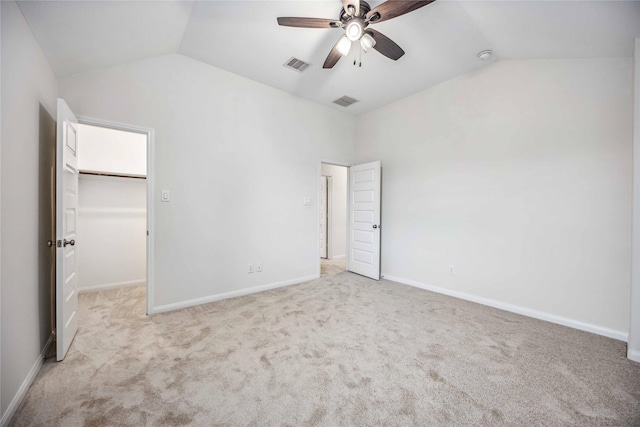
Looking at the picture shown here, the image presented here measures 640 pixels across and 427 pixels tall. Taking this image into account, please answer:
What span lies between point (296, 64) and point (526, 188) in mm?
3088

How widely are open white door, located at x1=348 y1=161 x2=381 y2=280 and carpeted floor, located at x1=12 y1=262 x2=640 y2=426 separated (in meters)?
1.45

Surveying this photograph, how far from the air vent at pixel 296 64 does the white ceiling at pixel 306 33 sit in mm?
76

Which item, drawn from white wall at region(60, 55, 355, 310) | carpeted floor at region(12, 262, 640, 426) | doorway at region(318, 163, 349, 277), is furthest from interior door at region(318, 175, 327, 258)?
carpeted floor at region(12, 262, 640, 426)

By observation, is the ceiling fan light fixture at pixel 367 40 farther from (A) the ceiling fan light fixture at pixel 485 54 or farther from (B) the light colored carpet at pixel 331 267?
(B) the light colored carpet at pixel 331 267

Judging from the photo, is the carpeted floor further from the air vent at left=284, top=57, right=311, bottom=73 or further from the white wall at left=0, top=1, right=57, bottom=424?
the air vent at left=284, top=57, right=311, bottom=73

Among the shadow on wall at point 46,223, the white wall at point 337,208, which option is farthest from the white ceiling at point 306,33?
the white wall at point 337,208

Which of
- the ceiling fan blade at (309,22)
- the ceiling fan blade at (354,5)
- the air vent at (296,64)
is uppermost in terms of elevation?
the air vent at (296,64)

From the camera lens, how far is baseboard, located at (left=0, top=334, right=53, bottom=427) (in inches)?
54.1

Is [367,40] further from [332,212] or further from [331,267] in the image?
[332,212]

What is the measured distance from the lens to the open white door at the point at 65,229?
192cm

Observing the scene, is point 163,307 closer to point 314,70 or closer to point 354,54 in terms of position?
point 314,70

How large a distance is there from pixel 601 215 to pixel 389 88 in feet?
9.34

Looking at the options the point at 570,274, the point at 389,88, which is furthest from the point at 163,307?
the point at 570,274

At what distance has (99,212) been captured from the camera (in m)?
3.65
